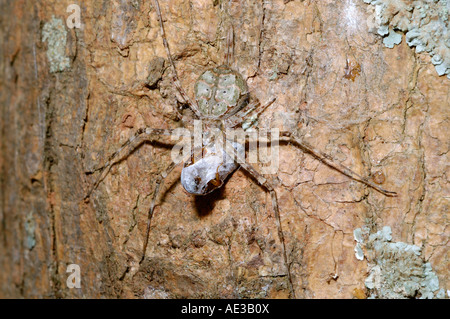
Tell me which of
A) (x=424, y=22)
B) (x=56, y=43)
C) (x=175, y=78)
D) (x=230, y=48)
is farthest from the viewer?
(x=56, y=43)

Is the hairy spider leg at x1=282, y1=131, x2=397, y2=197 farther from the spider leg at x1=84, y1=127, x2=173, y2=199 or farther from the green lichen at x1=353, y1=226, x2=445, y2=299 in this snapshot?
the spider leg at x1=84, y1=127, x2=173, y2=199

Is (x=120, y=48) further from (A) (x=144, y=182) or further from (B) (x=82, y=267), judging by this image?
(B) (x=82, y=267)

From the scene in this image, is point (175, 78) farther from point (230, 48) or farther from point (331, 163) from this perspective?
point (331, 163)

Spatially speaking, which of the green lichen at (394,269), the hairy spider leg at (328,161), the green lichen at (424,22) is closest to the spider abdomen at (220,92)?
the hairy spider leg at (328,161)

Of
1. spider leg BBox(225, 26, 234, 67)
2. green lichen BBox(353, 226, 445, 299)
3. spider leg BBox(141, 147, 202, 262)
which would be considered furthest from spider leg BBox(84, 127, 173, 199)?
green lichen BBox(353, 226, 445, 299)

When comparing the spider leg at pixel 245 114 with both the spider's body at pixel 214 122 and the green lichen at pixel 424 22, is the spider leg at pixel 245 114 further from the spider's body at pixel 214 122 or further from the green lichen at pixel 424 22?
the green lichen at pixel 424 22

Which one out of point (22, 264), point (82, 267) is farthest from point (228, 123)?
point (22, 264)

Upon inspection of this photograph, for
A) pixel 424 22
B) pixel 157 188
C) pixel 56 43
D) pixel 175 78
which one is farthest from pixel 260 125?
pixel 56 43
